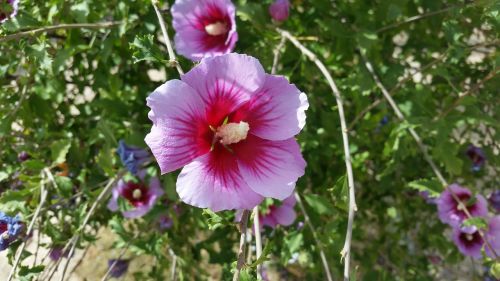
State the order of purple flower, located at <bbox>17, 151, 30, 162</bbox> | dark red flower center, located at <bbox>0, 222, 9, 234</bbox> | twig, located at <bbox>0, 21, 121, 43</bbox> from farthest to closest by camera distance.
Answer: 1. purple flower, located at <bbox>17, 151, 30, 162</bbox>
2. dark red flower center, located at <bbox>0, 222, 9, 234</bbox>
3. twig, located at <bbox>0, 21, 121, 43</bbox>

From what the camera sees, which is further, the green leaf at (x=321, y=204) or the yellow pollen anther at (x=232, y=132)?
the green leaf at (x=321, y=204)

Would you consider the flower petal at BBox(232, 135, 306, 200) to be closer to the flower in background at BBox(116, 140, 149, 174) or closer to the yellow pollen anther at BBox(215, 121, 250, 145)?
the yellow pollen anther at BBox(215, 121, 250, 145)

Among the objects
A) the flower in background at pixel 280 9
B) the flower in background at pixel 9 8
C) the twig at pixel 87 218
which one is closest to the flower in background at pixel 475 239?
the flower in background at pixel 280 9

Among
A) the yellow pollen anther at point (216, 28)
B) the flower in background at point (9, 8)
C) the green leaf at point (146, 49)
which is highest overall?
the flower in background at point (9, 8)

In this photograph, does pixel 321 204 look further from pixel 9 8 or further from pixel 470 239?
pixel 9 8

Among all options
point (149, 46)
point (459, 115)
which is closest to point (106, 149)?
point (149, 46)

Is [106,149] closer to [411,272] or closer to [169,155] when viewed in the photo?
[169,155]

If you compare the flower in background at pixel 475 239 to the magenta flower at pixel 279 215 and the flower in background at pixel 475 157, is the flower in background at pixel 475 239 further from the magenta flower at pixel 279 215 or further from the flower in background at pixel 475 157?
the magenta flower at pixel 279 215

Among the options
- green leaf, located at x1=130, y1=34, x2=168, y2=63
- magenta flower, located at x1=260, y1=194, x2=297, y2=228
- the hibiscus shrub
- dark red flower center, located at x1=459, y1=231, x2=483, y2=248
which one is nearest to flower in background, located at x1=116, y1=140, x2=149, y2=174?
the hibiscus shrub
